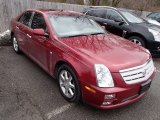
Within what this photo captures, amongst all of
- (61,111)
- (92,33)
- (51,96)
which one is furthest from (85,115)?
(92,33)

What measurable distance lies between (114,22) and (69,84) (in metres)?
4.53

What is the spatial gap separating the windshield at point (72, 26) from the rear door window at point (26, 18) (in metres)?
1.11

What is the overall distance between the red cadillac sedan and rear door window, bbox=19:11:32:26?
17.2 inches

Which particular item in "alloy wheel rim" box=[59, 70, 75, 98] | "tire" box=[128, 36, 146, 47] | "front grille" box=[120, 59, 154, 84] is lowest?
"alloy wheel rim" box=[59, 70, 75, 98]

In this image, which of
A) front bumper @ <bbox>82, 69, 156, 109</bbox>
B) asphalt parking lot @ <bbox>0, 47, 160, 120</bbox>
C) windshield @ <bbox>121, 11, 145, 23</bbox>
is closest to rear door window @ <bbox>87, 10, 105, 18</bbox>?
windshield @ <bbox>121, 11, 145, 23</bbox>

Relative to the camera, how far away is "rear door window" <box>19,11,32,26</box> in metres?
5.56

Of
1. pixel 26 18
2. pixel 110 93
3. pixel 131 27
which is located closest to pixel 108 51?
pixel 110 93

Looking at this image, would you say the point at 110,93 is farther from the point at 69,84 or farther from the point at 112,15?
the point at 112,15

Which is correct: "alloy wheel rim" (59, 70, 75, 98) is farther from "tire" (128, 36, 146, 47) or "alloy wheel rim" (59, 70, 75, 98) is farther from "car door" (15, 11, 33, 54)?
"tire" (128, 36, 146, 47)

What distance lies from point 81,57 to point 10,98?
1611mm

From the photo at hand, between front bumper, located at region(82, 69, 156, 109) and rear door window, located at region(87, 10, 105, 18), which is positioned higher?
rear door window, located at region(87, 10, 105, 18)

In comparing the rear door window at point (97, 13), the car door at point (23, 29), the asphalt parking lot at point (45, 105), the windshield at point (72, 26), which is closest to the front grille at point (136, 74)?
the asphalt parking lot at point (45, 105)

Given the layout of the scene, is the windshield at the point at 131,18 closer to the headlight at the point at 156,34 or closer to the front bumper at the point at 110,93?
the headlight at the point at 156,34

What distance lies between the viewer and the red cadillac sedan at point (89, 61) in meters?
3.19
